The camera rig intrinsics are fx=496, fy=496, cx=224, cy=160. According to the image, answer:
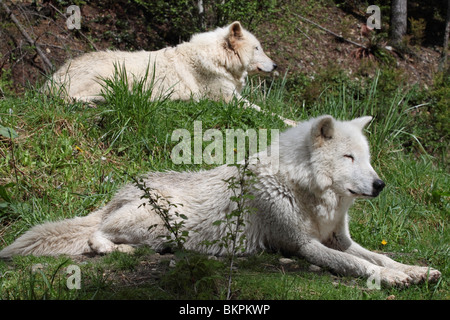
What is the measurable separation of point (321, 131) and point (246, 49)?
4.35 meters

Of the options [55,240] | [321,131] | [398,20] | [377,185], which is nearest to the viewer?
[377,185]

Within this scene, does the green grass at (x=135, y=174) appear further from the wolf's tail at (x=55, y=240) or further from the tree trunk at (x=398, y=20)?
the tree trunk at (x=398, y=20)

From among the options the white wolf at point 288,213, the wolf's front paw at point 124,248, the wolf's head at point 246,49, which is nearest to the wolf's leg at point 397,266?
the white wolf at point 288,213

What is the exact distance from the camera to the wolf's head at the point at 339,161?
13.9ft

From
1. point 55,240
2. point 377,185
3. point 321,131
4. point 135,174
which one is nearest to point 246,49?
point 135,174

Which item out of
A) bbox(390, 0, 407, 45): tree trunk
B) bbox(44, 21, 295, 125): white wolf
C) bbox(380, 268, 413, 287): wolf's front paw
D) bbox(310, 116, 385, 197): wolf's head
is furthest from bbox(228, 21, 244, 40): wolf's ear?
bbox(390, 0, 407, 45): tree trunk

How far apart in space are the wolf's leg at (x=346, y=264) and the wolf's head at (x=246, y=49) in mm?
4727

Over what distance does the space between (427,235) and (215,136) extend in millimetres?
A: 2977

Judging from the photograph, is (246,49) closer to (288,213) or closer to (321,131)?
(321,131)

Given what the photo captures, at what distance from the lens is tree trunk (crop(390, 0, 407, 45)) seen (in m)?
14.3

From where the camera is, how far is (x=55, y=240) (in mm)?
4699

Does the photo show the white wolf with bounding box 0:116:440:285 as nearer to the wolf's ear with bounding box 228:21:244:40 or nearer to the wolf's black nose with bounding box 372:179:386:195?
the wolf's black nose with bounding box 372:179:386:195
